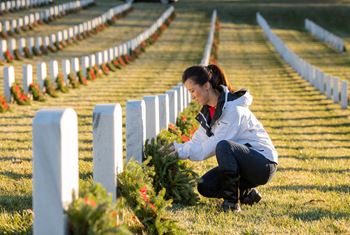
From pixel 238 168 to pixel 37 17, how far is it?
3617 cm

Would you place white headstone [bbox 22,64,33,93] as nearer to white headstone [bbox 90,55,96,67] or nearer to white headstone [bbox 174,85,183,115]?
white headstone [bbox 174,85,183,115]

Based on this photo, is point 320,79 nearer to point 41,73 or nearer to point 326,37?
point 41,73

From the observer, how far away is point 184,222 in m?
6.70

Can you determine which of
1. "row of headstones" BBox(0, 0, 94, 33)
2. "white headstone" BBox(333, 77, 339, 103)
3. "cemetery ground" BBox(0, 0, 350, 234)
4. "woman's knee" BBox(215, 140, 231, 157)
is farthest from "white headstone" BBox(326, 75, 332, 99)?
"row of headstones" BBox(0, 0, 94, 33)

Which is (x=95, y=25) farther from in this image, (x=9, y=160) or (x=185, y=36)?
(x=9, y=160)

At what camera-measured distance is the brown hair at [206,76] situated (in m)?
7.03

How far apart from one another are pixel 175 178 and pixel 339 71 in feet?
80.0

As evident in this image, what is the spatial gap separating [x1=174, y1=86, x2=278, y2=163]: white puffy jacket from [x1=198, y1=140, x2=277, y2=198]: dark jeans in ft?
0.35

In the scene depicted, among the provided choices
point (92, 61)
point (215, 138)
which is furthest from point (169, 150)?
point (92, 61)

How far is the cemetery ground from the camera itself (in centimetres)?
684

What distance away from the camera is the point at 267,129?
15.0 meters

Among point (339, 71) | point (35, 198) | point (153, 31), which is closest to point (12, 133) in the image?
point (35, 198)

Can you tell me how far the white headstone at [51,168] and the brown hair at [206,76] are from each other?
8.50 ft

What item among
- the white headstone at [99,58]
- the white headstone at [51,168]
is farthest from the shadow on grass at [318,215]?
the white headstone at [99,58]
